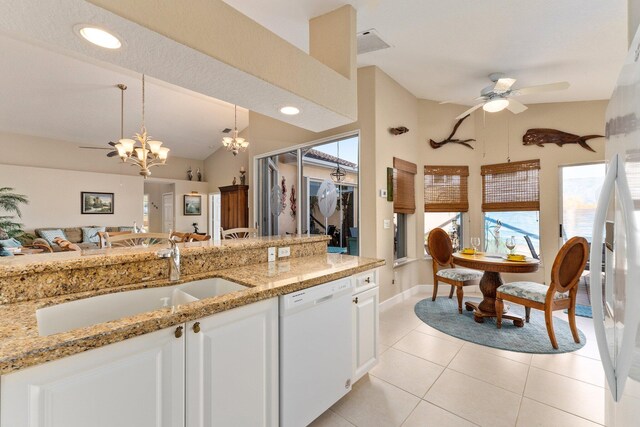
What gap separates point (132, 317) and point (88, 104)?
6462 mm

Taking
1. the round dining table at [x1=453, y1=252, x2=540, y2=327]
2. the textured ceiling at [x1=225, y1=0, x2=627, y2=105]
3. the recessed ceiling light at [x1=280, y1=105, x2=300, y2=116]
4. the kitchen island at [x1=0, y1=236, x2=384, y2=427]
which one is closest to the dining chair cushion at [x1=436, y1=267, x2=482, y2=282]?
the round dining table at [x1=453, y1=252, x2=540, y2=327]

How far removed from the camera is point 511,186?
4305 mm

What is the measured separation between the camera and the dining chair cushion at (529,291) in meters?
2.68

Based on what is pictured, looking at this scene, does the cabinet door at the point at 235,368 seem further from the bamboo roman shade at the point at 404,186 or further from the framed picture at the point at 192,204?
the framed picture at the point at 192,204

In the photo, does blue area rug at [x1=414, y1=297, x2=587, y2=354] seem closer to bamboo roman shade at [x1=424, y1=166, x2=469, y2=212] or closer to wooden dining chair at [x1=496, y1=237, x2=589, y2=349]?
wooden dining chair at [x1=496, y1=237, x2=589, y2=349]

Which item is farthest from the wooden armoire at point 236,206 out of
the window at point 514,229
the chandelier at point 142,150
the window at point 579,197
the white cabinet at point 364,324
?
the window at point 579,197

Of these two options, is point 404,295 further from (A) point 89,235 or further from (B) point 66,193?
(B) point 66,193

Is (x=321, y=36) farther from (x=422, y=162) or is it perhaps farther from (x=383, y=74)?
(x=422, y=162)

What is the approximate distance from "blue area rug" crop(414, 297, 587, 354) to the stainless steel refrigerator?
6.15 feet

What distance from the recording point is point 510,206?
169 inches

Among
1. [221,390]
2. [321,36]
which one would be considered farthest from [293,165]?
[221,390]

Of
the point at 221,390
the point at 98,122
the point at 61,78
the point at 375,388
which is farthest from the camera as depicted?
the point at 98,122

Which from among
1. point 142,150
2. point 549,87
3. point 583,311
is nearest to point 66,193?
point 142,150

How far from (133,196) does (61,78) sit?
135 inches
